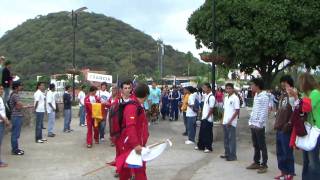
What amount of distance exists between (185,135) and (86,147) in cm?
412

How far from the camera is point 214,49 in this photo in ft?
56.3

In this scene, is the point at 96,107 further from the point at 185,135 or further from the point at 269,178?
the point at 269,178

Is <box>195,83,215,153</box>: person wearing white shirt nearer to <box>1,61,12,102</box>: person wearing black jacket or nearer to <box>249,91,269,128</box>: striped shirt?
<box>249,91,269,128</box>: striped shirt

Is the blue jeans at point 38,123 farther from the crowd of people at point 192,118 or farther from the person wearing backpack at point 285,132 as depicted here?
the person wearing backpack at point 285,132

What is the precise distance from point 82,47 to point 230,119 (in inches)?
2849

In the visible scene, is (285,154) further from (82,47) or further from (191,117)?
(82,47)

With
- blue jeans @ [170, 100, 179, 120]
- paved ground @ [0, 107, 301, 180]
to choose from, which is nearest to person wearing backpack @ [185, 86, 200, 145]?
paved ground @ [0, 107, 301, 180]

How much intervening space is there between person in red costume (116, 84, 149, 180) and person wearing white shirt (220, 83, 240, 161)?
4.90 metres

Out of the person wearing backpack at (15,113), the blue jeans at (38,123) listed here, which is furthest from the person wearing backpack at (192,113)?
the person wearing backpack at (15,113)

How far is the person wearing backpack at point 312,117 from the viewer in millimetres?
7457

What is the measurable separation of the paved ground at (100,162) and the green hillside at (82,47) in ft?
180

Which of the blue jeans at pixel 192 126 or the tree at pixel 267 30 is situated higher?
the tree at pixel 267 30

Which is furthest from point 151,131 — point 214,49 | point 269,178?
point 269,178

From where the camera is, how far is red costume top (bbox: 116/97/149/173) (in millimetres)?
6471
